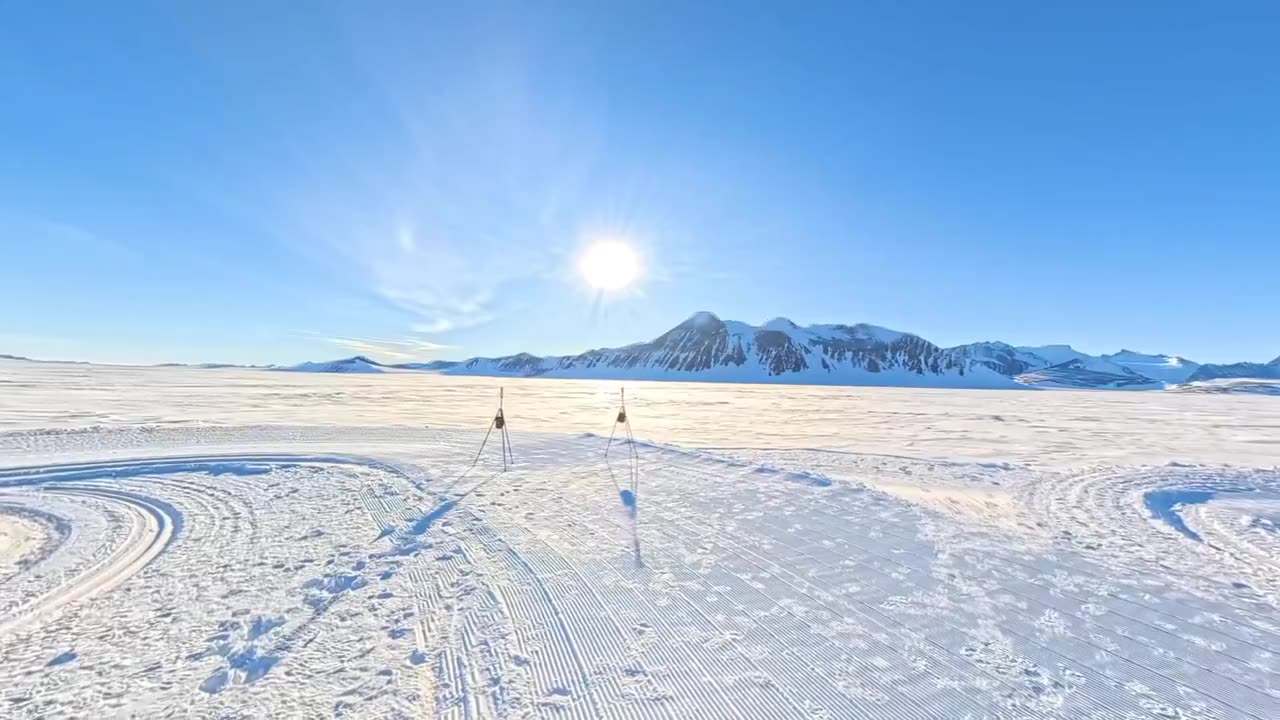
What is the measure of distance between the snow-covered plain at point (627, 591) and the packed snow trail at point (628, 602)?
0.03 metres

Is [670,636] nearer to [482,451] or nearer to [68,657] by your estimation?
[68,657]

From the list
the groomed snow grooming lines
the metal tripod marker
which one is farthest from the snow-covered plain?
the metal tripod marker

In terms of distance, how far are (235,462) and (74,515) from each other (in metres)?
3.83

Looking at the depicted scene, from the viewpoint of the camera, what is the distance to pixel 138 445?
46.4 feet

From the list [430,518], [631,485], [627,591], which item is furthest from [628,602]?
[631,485]

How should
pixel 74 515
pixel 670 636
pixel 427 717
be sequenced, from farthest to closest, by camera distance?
1. pixel 74 515
2. pixel 670 636
3. pixel 427 717

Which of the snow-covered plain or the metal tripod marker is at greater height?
the metal tripod marker

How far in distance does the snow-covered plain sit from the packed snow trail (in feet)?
0.11

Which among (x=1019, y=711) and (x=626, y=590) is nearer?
(x=1019, y=711)

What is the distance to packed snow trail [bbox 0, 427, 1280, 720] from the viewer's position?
3.92m

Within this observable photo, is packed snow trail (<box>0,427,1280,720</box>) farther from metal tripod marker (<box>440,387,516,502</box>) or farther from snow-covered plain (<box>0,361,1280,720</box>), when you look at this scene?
metal tripod marker (<box>440,387,516,502</box>)

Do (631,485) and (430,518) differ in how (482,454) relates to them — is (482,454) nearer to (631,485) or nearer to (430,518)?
(631,485)

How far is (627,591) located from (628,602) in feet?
0.87

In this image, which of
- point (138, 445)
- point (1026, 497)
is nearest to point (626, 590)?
point (1026, 497)
